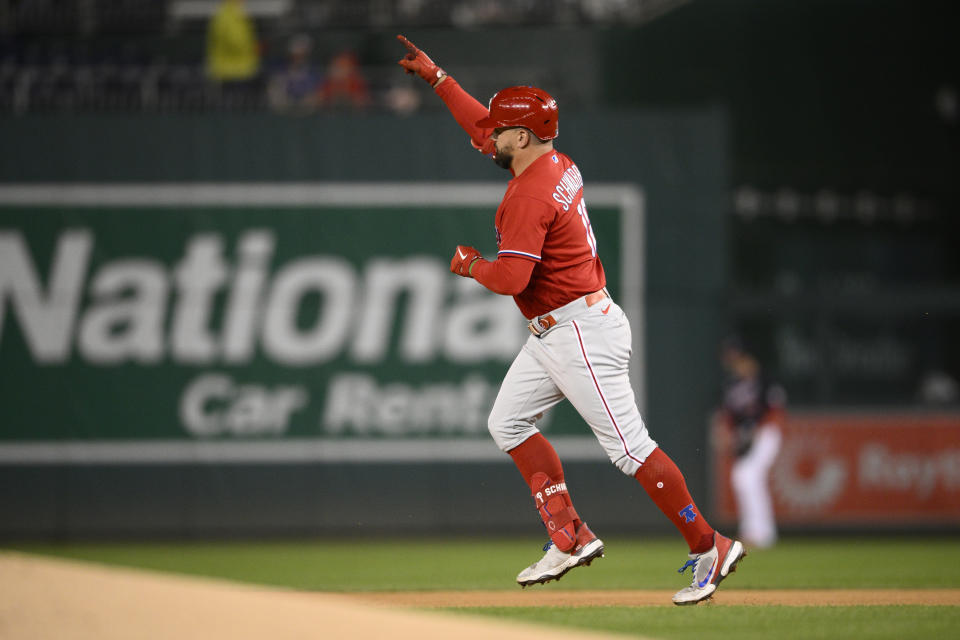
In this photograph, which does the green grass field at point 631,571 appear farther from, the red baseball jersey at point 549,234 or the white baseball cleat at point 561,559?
the red baseball jersey at point 549,234

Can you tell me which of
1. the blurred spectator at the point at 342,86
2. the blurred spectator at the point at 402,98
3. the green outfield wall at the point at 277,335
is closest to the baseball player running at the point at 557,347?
the green outfield wall at the point at 277,335

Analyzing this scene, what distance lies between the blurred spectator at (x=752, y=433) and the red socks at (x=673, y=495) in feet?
18.7

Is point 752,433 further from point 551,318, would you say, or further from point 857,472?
point 551,318

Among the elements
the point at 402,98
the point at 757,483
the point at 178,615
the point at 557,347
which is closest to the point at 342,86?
the point at 402,98

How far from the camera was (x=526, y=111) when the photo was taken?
232 inches

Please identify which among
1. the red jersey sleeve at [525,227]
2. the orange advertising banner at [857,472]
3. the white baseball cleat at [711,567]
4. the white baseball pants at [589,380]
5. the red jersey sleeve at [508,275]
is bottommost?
the orange advertising banner at [857,472]

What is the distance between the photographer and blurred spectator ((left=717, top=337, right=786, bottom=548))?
1140cm

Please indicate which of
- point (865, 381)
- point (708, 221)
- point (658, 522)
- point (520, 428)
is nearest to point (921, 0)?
point (865, 381)

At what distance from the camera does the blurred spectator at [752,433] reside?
11.4 m

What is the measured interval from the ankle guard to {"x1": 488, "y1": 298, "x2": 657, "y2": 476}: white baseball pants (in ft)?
0.98

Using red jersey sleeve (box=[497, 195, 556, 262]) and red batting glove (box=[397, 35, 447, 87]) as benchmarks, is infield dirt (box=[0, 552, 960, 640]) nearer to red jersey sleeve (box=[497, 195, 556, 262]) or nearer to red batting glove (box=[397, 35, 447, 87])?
red jersey sleeve (box=[497, 195, 556, 262])

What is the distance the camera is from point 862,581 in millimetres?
8094

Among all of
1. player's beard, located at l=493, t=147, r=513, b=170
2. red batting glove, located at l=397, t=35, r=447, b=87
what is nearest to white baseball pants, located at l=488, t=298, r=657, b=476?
player's beard, located at l=493, t=147, r=513, b=170

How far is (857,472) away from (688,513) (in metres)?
6.88
